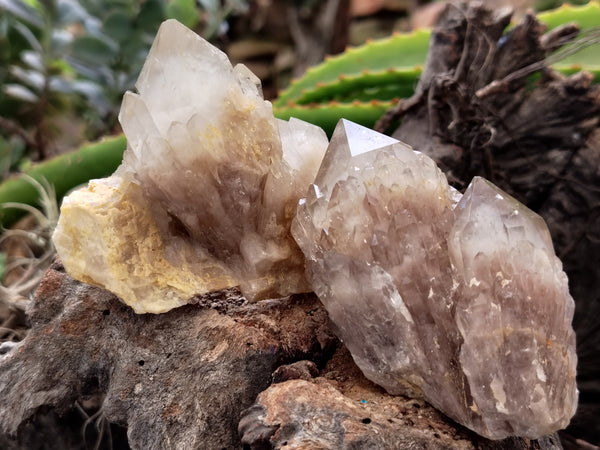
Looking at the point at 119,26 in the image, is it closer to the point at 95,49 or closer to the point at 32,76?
the point at 95,49

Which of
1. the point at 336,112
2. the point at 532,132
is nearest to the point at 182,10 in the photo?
the point at 336,112

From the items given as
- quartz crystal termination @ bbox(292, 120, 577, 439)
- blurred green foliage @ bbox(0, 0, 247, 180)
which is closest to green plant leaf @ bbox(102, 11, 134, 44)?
blurred green foliage @ bbox(0, 0, 247, 180)

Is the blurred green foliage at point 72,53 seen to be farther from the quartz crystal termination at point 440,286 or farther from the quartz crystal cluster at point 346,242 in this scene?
the quartz crystal termination at point 440,286

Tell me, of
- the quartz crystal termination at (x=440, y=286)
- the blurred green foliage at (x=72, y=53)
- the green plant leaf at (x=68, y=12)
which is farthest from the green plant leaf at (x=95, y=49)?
the quartz crystal termination at (x=440, y=286)

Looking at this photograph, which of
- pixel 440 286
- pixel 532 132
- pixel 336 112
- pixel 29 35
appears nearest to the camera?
pixel 440 286

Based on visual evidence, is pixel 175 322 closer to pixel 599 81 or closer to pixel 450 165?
pixel 450 165

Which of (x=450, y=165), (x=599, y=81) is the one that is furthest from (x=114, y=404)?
(x=599, y=81)

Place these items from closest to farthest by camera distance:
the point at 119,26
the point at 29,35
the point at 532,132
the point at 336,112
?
the point at 532,132 < the point at 336,112 < the point at 119,26 < the point at 29,35
